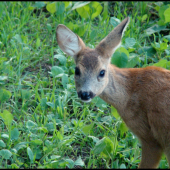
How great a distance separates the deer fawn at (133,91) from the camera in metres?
4.28

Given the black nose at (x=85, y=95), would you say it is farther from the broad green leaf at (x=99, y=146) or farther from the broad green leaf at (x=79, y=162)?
the broad green leaf at (x=79, y=162)

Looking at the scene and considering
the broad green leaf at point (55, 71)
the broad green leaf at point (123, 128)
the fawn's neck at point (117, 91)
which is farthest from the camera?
the broad green leaf at point (55, 71)

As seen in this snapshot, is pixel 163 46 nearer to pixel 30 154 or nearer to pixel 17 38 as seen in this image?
pixel 17 38

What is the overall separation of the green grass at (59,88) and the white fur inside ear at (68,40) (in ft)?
2.78

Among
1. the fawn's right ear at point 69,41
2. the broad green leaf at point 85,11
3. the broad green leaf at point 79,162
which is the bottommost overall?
the broad green leaf at point 79,162

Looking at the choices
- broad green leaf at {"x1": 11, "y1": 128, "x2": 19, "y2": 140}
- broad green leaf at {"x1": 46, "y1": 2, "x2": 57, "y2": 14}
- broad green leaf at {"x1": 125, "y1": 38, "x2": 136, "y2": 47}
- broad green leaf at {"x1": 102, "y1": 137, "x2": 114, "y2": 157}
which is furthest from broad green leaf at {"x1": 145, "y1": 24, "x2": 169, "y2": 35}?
broad green leaf at {"x1": 11, "y1": 128, "x2": 19, "y2": 140}

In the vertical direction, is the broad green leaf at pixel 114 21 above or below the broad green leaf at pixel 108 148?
above

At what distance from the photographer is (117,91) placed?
4570 millimetres

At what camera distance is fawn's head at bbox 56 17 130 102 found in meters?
4.37

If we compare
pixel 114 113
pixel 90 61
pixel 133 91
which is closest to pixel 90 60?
pixel 90 61

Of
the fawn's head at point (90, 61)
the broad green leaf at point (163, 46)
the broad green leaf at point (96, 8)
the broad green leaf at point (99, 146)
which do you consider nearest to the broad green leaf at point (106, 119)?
the broad green leaf at point (99, 146)

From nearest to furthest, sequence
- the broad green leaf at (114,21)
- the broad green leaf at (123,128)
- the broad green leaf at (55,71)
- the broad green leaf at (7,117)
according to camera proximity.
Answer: the broad green leaf at (7,117) < the broad green leaf at (123,128) < the broad green leaf at (55,71) < the broad green leaf at (114,21)

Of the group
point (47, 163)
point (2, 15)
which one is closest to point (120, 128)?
point (47, 163)

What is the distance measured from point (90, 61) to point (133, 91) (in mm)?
667
